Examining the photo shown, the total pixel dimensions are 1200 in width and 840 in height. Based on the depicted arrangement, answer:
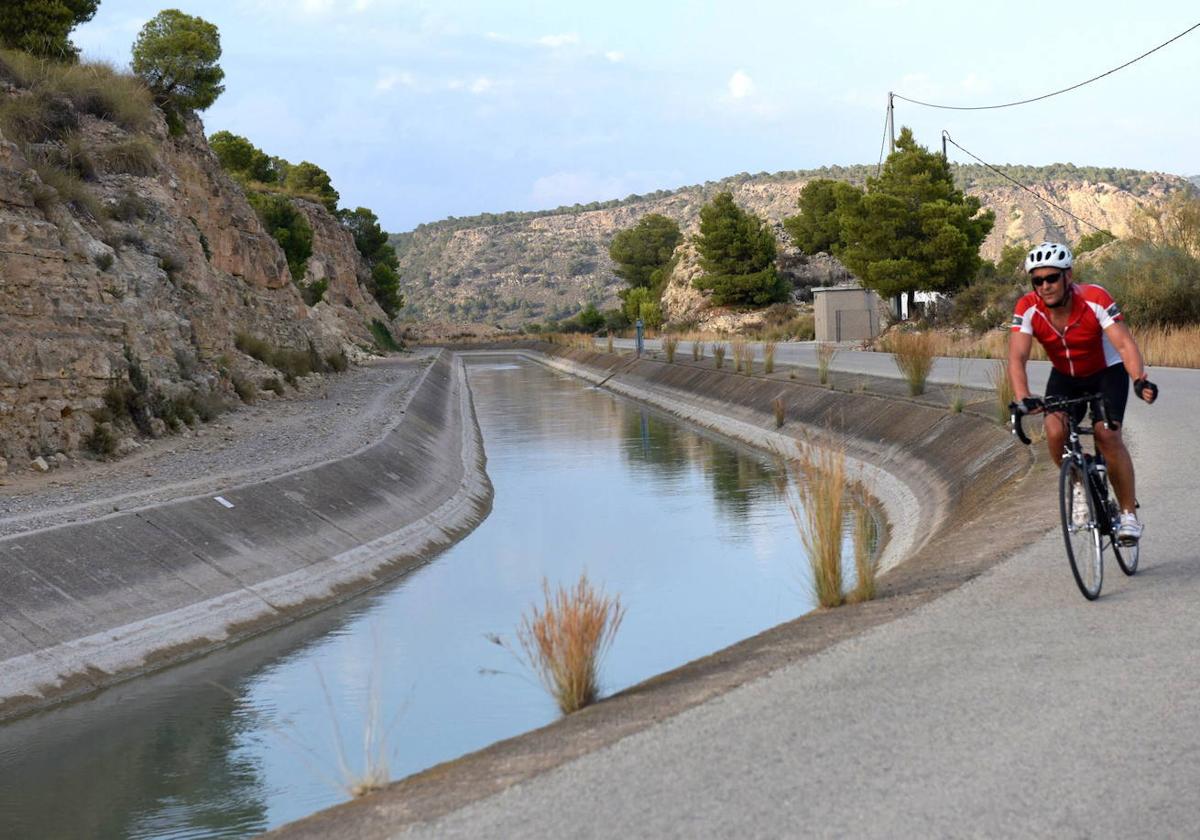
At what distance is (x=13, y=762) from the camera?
9.78m

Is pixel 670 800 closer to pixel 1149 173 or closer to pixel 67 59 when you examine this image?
pixel 67 59

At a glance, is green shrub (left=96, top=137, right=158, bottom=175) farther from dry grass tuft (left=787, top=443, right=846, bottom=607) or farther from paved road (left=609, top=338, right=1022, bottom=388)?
dry grass tuft (left=787, top=443, right=846, bottom=607)

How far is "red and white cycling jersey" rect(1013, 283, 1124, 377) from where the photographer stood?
7906 millimetres

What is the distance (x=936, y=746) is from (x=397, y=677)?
23.2 ft

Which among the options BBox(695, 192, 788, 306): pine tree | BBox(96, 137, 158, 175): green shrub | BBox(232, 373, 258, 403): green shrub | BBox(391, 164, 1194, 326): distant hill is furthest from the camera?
BBox(391, 164, 1194, 326): distant hill

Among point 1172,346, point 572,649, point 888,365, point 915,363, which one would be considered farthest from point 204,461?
point 1172,346

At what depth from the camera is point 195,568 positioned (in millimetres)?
14086

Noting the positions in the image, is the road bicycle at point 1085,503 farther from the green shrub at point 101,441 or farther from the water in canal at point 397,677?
the green shrub at point 101,441

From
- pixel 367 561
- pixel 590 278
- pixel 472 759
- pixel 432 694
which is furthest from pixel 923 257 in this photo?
pixel 590 278

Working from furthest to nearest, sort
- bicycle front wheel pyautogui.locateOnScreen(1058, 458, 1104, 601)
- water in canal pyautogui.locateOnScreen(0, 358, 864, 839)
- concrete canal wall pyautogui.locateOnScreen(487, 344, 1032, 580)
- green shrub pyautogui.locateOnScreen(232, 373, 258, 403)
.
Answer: green shrub pyautogui.locateOnScreen(232, 373, 258, 403) → concrete canal wall pyautogui.locateOnScreen(487, 344, 1032, 580) → water in canal pyautogui.locateOnScreen(0, 358, 864, 839) → bicycle front wheel pyautogui.locateOnScreen(1058, 458, 1104, 601)

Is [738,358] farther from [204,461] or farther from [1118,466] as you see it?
[1118,466]

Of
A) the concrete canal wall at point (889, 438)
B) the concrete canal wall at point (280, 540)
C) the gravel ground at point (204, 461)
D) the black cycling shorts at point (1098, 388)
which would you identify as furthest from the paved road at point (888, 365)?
the black cycling shorts at point (1098, 388)

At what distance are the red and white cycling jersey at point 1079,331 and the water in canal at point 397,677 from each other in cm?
412

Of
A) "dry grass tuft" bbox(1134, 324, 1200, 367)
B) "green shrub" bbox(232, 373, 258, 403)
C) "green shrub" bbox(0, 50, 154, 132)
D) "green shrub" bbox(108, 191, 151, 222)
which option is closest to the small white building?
"dry grass tuft" bbox(1134, 324, 1200, 367)
